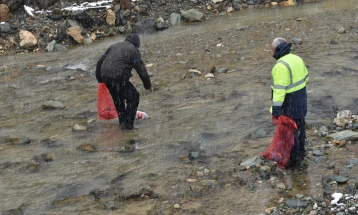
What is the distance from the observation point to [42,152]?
752 cm

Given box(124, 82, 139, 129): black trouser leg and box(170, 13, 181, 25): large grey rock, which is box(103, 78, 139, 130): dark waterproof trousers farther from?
box(170, 13, 181, 25): large grey rock

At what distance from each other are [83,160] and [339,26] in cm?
934

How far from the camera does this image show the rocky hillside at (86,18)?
15688 millimetres

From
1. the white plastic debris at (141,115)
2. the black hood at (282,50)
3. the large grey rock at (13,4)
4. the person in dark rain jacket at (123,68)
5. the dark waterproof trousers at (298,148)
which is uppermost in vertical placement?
the black hood at (282,50)

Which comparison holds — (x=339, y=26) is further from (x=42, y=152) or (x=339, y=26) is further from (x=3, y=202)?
(x=3, y=202)

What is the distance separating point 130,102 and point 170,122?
0.87 m

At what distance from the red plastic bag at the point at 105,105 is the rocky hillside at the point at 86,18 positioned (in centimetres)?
723

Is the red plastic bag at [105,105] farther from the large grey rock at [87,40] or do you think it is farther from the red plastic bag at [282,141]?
the large grey rock at [87,40]

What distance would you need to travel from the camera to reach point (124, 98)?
314 inches

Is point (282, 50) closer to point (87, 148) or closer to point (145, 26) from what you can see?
point (87, 148)

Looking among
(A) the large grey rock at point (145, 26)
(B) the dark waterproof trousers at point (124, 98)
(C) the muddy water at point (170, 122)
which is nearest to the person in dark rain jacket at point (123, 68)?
(B) the dark waterproof trousers at point (124, 98)

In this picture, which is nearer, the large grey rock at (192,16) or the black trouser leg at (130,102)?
the black trouser leg at (130,102)

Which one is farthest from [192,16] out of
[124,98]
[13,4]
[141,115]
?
[124,98]

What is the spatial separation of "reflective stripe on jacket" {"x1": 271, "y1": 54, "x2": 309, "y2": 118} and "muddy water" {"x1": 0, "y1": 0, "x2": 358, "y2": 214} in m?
0.82
